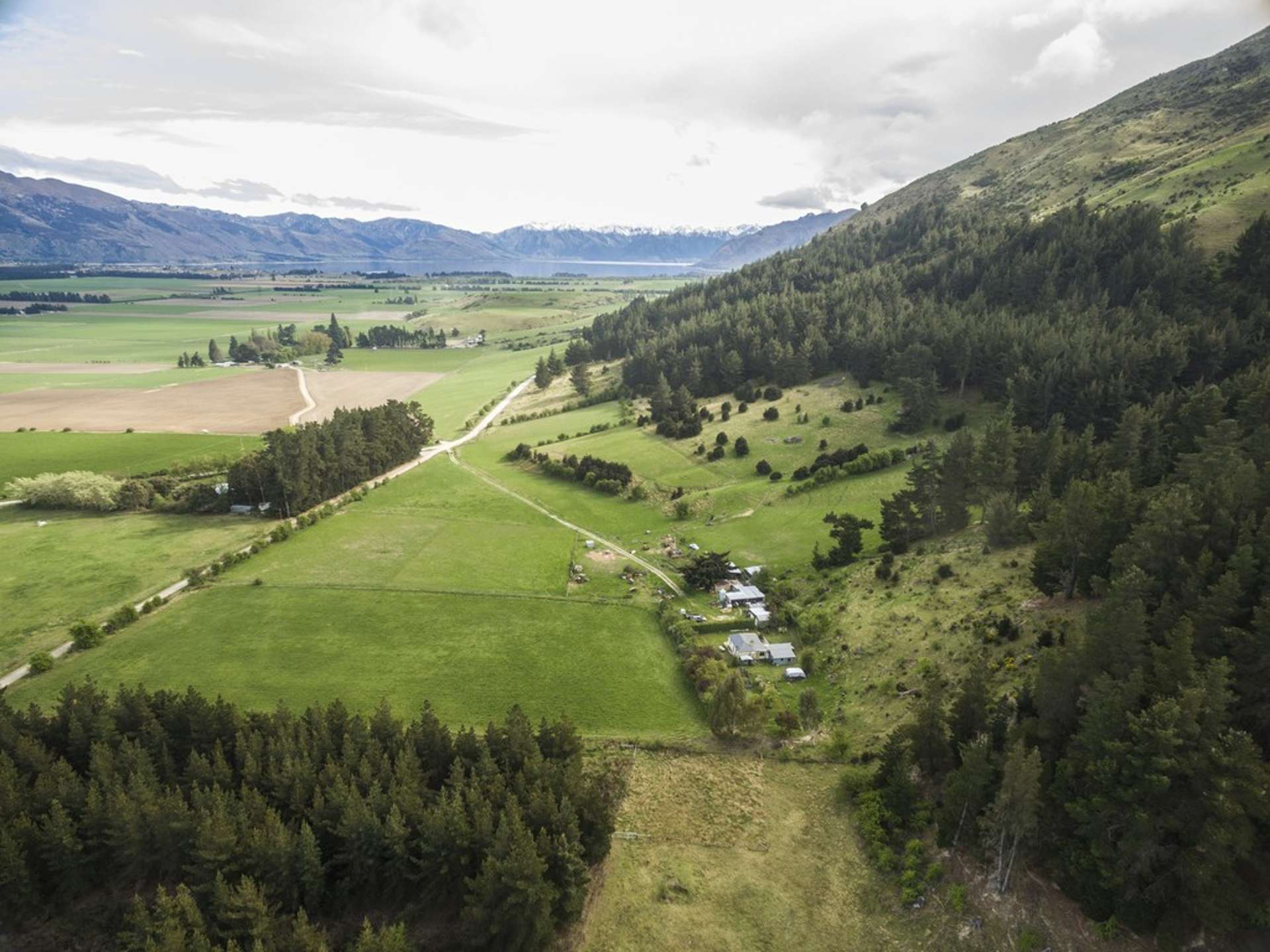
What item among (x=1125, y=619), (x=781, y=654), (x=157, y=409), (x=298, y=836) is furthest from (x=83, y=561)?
(x=1125, y=619)

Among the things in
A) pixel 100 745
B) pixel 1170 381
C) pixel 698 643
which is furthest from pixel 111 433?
pixel 1170 381

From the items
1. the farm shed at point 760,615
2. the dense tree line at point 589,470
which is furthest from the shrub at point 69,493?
the farm shed at point 760,615

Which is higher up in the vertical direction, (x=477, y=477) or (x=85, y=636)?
(x=477, y=477)

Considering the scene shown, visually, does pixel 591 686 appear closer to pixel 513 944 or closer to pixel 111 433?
pixel 513 944

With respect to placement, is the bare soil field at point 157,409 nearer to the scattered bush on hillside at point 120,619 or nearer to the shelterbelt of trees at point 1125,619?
the scattered bush on hillside at point 120,619

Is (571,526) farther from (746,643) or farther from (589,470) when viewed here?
(746,643)

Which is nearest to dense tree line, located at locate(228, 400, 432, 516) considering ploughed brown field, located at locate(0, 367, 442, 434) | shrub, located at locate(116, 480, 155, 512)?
shrub, located at locate(116, 480, 155, 512)

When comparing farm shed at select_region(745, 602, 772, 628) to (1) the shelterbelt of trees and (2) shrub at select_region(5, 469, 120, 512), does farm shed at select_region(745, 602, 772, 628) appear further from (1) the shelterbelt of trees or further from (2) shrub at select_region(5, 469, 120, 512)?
(2) shrub at select_region(5, 469, 120, 512)
